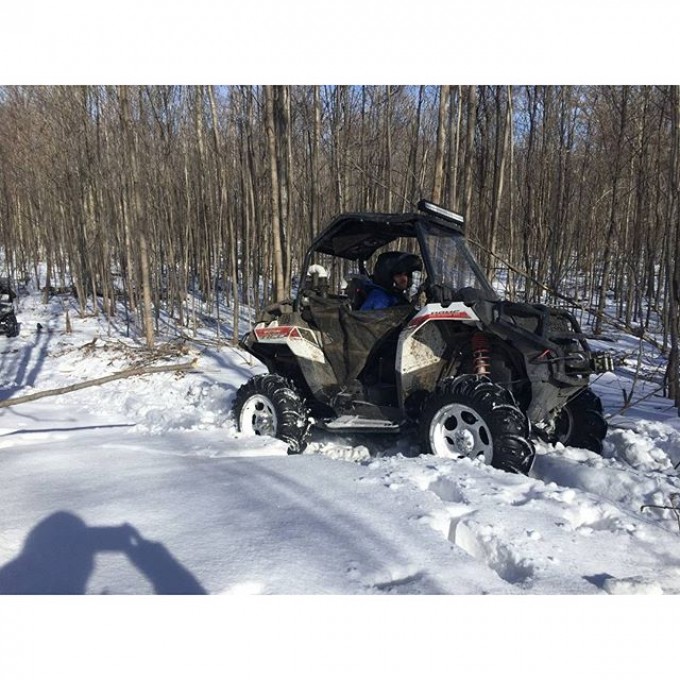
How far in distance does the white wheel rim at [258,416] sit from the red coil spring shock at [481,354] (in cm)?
203

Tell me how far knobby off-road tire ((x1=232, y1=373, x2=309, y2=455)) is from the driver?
1147mm

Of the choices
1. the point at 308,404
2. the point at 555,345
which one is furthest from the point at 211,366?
the point at 555,345

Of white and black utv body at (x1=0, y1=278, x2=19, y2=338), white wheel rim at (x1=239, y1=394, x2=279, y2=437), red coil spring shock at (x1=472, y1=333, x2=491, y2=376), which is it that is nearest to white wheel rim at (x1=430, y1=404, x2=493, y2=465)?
red coil spring shock at (x1=472, y1=333, x2=491, y2=376)

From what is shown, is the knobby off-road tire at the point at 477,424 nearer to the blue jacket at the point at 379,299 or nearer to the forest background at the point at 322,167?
the blue jacket at the point at 379,299

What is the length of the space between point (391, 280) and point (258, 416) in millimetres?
1951

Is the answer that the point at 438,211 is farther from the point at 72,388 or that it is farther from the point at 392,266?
the point at 72,388

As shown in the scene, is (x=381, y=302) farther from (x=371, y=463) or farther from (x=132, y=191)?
(x=132, y=191)

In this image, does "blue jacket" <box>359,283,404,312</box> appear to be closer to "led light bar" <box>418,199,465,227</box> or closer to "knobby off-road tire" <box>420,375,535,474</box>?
"led light bar" <box>418,199,465,227</box>

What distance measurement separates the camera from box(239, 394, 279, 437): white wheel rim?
524 cm

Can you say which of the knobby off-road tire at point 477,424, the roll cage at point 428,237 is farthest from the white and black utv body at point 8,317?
the knobby off-road tire at point 477,424

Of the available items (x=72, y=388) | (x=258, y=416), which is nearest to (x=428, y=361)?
(x=258, y=416)

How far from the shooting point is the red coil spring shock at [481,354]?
14.4ft

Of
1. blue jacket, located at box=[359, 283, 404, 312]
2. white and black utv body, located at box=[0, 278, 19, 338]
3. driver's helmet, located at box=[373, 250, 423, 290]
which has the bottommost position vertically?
white and black utv body, located at box=[0, 278, 19, 338]

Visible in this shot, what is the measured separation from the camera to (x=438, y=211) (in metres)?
4.67
